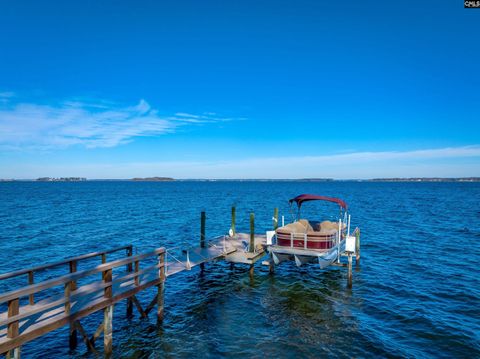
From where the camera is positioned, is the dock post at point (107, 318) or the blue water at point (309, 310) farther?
the blue water at point (309, 310)

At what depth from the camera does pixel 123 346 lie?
11602mm

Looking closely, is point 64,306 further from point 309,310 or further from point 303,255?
point 303,255

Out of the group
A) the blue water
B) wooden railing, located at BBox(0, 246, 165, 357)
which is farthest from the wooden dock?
the blue water

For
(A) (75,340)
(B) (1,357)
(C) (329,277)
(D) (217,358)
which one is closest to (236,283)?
(C) (329,277)

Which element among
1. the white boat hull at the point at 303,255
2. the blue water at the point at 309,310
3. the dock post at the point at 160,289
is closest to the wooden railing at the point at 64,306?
the dock post at the point at 160,289

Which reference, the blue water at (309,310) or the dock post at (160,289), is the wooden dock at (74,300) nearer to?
the dock post at (160,289)

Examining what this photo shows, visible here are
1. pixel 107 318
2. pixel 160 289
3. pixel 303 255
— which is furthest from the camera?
pixel 303 255

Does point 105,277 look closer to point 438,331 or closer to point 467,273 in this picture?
point 438,331

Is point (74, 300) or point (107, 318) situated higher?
point (74, 300)

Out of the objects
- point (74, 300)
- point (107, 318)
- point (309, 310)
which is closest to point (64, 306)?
point (74, 300)

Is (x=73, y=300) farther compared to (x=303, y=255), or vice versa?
(x=303, y=255)

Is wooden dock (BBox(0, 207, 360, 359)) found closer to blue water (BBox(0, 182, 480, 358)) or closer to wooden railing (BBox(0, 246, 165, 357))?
wooden railing (BBox(0, 246, 165, 357))

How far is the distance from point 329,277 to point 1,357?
51.7ft

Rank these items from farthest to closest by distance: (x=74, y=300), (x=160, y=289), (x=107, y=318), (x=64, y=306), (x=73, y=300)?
(x=160, y=289) → (x=107, y=318) → (x=64, y=306) → (x=74, y=300) → (x=73, y=300)
